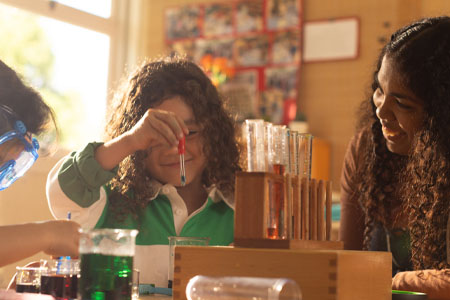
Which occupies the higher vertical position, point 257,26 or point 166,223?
point 257,26

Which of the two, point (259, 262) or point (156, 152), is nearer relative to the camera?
point (259, 262)

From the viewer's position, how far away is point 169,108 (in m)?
1.93

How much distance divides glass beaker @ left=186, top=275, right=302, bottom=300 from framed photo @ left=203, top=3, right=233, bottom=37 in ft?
12.7

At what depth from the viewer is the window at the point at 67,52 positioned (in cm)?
388

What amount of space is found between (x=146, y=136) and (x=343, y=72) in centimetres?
293

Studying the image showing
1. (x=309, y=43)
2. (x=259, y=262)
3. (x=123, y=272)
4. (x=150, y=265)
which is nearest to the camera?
(x=123, y=272)

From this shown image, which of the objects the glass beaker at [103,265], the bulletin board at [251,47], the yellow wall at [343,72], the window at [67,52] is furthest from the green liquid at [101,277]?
the bulletin board at [251,47]

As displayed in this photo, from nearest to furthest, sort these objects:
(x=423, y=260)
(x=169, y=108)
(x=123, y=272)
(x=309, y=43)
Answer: (x=123, y=272) → (x=423, y=260) → (x=169, y=108) → (x=309, y=43)

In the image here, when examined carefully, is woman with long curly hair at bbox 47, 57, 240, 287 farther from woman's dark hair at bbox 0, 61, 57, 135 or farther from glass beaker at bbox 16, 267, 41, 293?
glass beaker at bbox 16, 267, 41, 293

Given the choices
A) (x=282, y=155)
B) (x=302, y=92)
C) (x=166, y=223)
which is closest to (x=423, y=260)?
(x=282, y=155)

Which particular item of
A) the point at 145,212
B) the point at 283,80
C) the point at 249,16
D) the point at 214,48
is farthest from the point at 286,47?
the point at 145,212

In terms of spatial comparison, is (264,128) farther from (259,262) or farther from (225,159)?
(225,159)

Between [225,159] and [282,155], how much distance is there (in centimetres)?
84

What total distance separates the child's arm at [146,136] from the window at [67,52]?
224 cm
